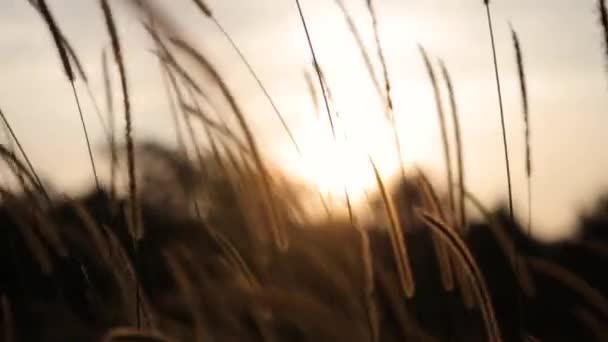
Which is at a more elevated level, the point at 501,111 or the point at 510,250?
the point at 501,111

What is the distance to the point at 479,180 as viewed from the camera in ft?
3.43

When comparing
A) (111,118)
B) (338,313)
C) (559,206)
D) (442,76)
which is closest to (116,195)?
(111,118)

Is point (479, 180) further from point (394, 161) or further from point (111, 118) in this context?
point (111, 118)

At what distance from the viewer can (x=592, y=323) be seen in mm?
1068

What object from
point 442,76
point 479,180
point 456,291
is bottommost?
point 456,291

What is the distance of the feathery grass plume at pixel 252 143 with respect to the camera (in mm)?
946

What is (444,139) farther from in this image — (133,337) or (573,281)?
(133,337)

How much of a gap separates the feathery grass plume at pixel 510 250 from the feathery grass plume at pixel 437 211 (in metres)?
0.06

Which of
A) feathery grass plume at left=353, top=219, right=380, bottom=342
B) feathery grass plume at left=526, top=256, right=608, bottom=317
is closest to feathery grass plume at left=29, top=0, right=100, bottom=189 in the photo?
feathery grass plume at left=353, top=219, right=380, bottom=342

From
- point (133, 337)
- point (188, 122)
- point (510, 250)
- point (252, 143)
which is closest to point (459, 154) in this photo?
point (510, 250)

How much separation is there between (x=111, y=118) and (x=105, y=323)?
0.27 m

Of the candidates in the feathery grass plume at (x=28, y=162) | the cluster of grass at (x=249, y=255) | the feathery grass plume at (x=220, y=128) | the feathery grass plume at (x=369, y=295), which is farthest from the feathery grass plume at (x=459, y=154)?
the feathery grass plume at (x=28, y=162)

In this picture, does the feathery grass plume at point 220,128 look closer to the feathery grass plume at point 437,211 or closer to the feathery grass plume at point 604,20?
the feathery grass plume at point 437,211

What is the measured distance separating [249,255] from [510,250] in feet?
1.13
